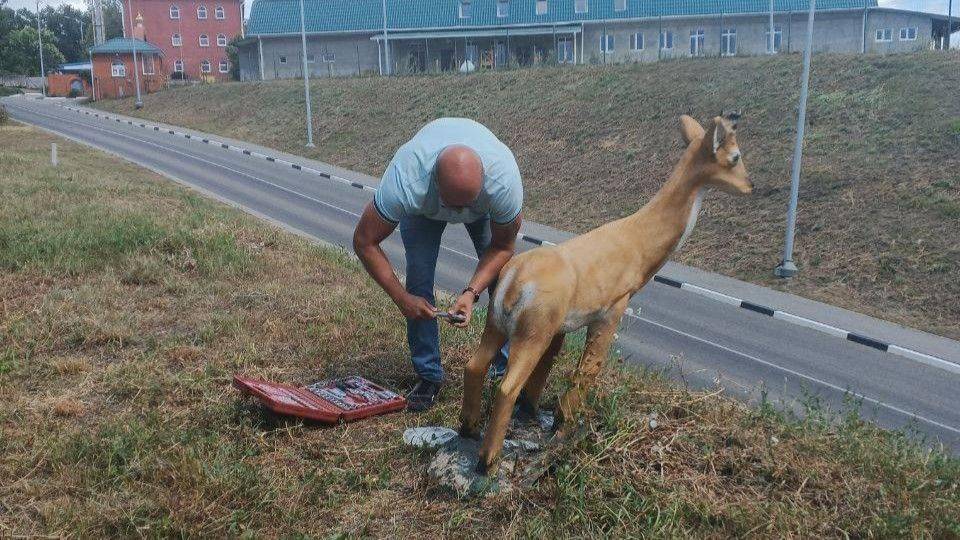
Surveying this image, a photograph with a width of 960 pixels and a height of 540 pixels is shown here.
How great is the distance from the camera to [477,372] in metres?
4.48

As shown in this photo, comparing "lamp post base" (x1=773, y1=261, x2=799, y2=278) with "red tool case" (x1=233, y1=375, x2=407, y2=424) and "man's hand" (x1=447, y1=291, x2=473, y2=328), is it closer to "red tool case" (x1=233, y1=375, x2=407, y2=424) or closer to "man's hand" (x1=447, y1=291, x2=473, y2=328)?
"red tool case" (x1=233, y1=375, x2=407, y2=424)

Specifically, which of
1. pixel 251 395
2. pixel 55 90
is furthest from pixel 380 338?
pixel 55 90

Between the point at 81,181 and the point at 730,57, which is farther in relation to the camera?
the point at 730,57

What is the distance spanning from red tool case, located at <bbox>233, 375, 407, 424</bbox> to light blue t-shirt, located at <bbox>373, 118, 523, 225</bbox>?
1.27 m

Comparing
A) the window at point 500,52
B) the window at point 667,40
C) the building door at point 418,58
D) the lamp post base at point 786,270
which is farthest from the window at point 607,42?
the lamp post base at point 786,270

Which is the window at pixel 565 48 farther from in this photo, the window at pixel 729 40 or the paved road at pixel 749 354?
the paved road at pixel 749 354

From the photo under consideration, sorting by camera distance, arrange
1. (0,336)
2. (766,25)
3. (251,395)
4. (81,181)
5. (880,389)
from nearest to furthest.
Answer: (251,395), (0,336), (880,389), (81,181), (766,25)

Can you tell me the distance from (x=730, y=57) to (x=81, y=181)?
929 inches

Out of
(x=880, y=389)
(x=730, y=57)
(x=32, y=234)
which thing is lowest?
(x=880, y=389)

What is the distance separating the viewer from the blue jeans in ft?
17.6

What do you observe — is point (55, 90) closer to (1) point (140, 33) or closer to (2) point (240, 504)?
(1) point (140, 33)

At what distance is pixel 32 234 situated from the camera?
9.34 meters

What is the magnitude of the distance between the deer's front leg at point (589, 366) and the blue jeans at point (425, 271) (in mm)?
932

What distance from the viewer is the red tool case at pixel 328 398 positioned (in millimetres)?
4879
